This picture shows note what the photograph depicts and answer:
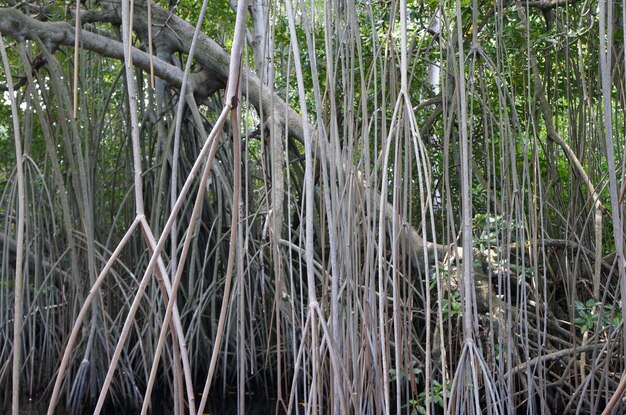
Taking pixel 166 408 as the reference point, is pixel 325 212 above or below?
above

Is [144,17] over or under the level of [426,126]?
over

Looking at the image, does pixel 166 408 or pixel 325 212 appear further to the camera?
pixel 166 408

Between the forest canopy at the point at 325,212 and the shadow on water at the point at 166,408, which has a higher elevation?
the forest canopy at the point at 325,212

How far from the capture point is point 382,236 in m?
1.81

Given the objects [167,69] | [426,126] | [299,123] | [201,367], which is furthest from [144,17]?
[201,367]

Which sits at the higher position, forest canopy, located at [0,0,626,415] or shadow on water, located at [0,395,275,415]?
forest canopy, located at [0,0,626,415]

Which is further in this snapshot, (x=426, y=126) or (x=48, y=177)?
(x=48, y=177)

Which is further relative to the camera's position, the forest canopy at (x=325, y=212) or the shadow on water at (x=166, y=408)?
the shadow on water at (x=166, y=408)

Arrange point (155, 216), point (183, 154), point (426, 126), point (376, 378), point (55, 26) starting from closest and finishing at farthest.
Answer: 1. point (376, 378)
2. point (55, 26)
3. point (426, 126)
4. point (155, 216)
5. point (183, 154)

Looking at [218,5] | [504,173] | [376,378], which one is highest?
[218,5]

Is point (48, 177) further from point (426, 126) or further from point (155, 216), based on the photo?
point (426, 126)

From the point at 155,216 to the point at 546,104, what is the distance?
6.32 ft

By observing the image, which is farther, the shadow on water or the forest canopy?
the shadow on water

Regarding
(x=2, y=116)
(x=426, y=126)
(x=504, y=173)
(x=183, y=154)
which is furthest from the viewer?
(x=2, y=116)
